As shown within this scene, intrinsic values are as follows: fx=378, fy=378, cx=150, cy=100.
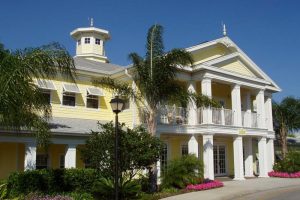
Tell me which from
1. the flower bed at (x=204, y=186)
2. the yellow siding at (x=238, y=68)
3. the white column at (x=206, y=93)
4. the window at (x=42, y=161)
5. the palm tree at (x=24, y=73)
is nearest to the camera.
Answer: the palm tree at (x=24, y=73)

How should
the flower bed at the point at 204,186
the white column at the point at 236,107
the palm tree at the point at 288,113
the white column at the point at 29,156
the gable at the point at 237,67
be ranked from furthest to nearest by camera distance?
1. the palm tree at the point at 288,113
2. the gable at the point at 237,67
3. the white column at the point at 236,107
4. the flower bed at the point at 204,186
5. the white column at the point at 29,156

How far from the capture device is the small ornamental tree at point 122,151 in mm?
14828

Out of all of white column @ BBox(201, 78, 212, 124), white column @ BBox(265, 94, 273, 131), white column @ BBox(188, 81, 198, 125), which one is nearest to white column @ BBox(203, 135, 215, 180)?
white column @ BBox(201, 78, 212, 124)

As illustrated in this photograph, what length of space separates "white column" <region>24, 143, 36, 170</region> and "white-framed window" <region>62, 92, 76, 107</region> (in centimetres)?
500

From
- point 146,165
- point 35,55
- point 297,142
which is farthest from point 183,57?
point 297,142

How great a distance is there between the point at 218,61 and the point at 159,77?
25.0 feet

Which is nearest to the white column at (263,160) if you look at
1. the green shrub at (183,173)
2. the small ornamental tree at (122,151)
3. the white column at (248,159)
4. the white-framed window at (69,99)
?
the white column at (248,159)

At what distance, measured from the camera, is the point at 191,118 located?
75.0 feet

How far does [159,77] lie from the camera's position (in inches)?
680

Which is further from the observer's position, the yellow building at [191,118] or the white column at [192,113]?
the white column at [192,113]

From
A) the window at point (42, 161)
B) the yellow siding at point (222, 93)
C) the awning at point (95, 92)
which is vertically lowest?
the window at point (42, 161)

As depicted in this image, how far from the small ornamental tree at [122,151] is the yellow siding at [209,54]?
9.72m

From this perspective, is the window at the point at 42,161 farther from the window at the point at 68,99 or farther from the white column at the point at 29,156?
the window at the point at 68,99

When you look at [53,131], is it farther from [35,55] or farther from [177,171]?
[35,55]
